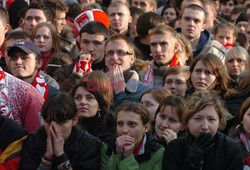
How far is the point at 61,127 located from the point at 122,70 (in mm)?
2607

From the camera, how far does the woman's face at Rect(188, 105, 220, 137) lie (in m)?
9.30

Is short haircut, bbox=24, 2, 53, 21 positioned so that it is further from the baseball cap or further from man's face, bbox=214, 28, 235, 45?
the baseball cap

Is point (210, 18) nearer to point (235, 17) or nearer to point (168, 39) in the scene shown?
point (235, 17)

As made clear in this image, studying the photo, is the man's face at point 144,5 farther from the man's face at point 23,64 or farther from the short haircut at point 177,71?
the man's face at point 23,64

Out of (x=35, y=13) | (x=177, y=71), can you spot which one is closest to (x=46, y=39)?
(x=35, y=13)

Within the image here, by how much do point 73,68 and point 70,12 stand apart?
4.29m

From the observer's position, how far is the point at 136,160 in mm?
9430

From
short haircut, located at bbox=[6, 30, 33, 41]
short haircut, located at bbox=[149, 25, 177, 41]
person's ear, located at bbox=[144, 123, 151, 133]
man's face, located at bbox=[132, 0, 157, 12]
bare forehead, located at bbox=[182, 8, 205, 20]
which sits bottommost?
person's ear, located at bbox=[144, 123, 151, 133]

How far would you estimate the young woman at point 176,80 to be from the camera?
11.4 meters

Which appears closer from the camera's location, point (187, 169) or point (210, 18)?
point (187, 169)

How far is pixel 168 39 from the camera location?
12.4 metres

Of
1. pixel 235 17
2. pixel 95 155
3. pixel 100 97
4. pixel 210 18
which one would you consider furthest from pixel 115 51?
pixel 235 17

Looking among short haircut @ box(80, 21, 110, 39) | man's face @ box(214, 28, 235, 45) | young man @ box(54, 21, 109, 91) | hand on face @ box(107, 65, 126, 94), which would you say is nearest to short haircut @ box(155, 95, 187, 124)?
hand on face @ box(107, 65, 126, 94)

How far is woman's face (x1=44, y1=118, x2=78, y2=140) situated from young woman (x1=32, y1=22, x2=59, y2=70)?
158 inches
